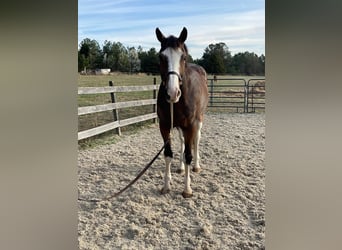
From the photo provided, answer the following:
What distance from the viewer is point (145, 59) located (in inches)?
68.4

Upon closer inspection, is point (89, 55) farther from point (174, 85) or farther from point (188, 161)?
point (188, 161)

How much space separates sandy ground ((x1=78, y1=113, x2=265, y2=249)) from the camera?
1.69 metres

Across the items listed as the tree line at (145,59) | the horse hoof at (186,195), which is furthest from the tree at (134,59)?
the horse hoof at (186,195)

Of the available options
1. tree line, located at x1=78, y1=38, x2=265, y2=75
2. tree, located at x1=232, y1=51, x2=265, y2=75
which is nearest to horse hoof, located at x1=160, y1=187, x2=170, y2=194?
tree line, located at x1=78, y1=38, x2=265, y2=75

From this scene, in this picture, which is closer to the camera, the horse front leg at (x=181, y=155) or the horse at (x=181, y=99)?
the horse at (x=181, y=99)

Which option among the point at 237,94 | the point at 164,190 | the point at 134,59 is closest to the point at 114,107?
→ the point at 134,59

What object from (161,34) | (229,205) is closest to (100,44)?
(161,34)

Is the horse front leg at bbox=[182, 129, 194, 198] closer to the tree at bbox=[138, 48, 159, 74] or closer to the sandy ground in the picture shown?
the sandy ground

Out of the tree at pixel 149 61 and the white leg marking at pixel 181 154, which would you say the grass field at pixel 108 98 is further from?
the white leg marking at pixel 181 154

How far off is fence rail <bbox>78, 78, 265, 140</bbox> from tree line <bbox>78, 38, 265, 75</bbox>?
60 millimetres

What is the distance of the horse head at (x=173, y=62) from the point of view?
1643 mm

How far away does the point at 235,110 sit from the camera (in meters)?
1.80
